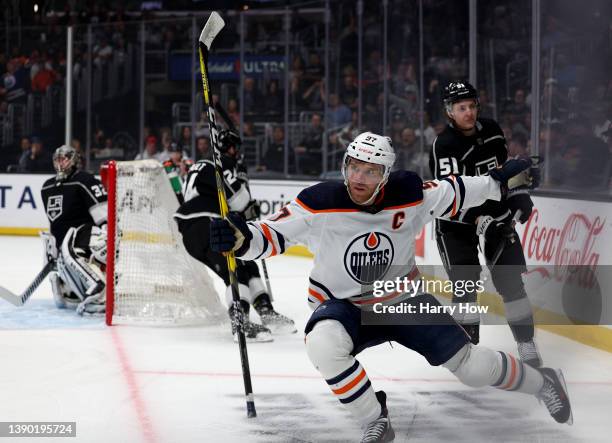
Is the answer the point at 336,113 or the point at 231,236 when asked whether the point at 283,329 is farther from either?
the point at 336,113

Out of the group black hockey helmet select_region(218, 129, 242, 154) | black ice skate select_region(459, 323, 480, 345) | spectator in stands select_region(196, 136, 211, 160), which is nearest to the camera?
black ice skate select_region(459, 323, 480, 345)

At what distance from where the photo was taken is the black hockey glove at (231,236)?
118 inches

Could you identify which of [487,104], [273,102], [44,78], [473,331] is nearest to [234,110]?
[273,102]

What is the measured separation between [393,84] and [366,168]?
229 inches

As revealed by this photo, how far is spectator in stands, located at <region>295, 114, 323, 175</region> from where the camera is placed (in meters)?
9.30

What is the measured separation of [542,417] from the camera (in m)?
3.33

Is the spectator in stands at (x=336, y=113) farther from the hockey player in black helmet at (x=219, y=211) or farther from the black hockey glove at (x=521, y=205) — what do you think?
the black hockey glove at (x=521, y=205)

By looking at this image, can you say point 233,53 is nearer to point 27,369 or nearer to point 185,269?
point 185,269

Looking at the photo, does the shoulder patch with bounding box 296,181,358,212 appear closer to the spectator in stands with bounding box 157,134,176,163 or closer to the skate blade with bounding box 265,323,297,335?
the skate blade with bounding box 265,323,297,335

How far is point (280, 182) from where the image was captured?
912 centimetres

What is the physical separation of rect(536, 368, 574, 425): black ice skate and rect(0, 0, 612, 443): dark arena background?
7 cm

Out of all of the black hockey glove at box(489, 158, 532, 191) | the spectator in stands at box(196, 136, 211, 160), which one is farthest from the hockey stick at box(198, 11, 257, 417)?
the spectator in stands at box(196, 136, 211, 160)

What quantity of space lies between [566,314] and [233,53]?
237 inches

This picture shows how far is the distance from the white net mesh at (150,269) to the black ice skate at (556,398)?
98.5 inches
